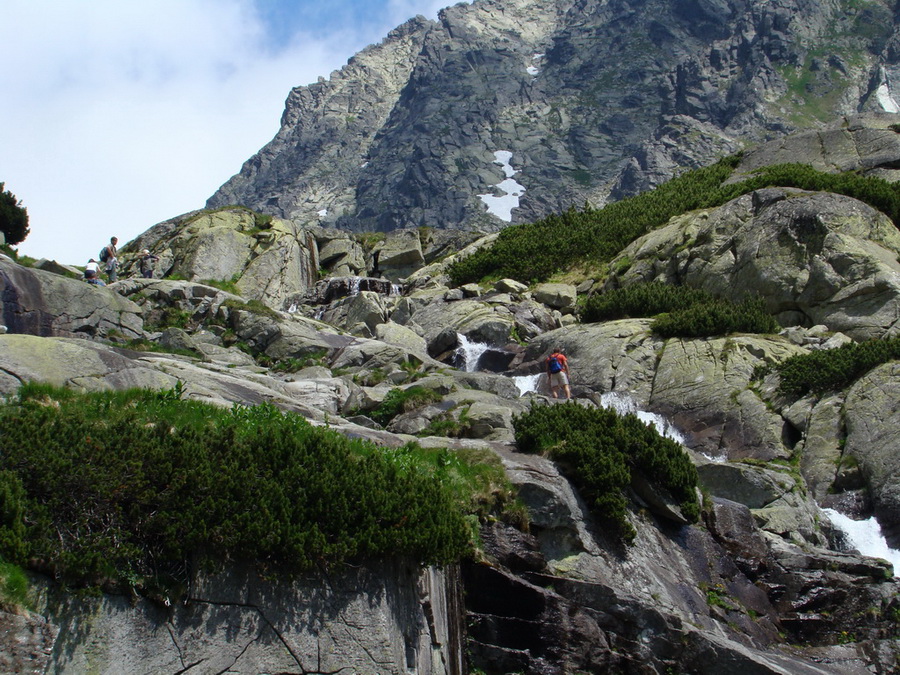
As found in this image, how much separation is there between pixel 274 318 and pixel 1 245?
8.44 m

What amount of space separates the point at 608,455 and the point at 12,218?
28.6m

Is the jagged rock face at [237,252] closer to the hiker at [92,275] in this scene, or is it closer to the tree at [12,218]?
the tree at [12,218]

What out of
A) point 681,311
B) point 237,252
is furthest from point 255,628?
point 237,252

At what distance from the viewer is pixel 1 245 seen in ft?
78.7

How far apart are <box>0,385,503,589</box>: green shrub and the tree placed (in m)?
25.1

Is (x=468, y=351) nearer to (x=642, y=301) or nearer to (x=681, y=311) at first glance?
(x=642, y=301)

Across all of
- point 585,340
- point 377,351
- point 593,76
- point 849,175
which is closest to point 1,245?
point 377,351

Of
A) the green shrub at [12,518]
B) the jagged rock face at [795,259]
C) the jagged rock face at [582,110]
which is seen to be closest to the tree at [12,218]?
the jagged rock face at [795,259]

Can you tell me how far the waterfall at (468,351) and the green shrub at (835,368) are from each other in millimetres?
9855

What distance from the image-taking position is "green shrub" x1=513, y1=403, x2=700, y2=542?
11.8 meters

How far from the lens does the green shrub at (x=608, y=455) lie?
38.7 feet

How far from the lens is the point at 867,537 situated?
16.0m

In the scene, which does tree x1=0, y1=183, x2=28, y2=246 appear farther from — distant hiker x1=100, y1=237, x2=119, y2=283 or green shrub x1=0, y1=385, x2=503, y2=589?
green shrub x1=0, y1=385, x2=503, y2=589

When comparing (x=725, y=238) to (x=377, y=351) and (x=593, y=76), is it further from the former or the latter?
(x=593, y=76)
